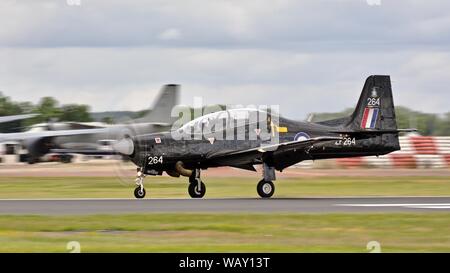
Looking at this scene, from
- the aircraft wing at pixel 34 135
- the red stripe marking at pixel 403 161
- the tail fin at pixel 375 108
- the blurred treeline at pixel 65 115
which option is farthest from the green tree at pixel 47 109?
the tail fin at pixel 375 108

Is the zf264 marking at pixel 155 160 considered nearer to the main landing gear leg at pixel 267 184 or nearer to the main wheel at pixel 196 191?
the main wheel at pixel 196 191

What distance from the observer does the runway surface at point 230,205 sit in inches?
827

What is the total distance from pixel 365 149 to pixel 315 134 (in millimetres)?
1710

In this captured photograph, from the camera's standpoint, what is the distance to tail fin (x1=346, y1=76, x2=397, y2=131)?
92.5 ft

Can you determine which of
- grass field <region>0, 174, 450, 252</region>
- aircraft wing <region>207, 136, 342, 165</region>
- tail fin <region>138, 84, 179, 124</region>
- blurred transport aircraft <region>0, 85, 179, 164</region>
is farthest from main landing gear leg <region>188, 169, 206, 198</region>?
tail fin <region>138, 84, 179, 124</region>

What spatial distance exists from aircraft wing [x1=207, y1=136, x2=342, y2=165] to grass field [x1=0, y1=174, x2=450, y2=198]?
76.8 inches

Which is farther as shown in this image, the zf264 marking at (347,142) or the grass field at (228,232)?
the zf264 marking at (347,142)

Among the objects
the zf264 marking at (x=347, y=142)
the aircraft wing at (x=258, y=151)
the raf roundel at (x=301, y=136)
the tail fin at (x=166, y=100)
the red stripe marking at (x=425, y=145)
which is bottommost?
the aircraft wing at (x=258, y=151)

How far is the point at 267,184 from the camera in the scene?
26250 millimetres

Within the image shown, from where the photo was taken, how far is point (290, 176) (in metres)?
40.1
